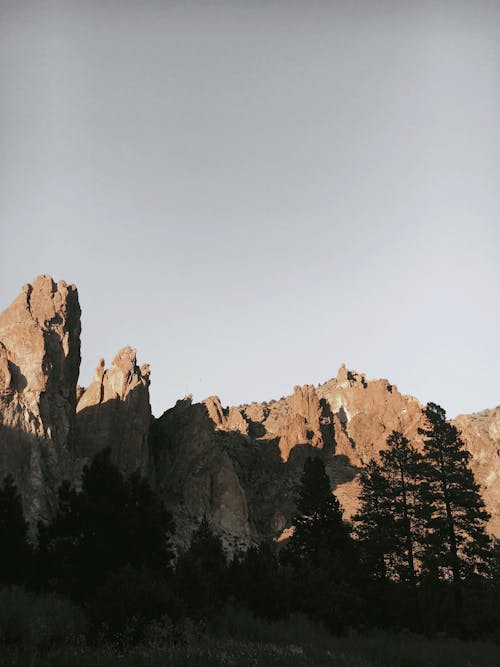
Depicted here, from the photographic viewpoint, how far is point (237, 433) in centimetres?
11938

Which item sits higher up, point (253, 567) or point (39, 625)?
point (253, 567)

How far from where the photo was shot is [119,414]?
86.6m

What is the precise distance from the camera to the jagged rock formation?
8344 centimetres

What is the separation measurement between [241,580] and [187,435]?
71.5 metres

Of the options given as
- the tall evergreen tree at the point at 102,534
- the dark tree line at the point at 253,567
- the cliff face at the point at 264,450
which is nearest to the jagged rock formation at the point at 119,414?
the cliff face at the point at 264,450

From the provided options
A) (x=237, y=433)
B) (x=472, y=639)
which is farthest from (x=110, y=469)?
(x=237, y=433)

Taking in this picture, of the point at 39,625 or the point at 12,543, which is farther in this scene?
the point at 12,543

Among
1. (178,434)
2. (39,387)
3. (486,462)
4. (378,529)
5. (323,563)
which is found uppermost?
(178,434)

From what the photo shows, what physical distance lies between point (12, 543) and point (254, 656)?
24.9 meters

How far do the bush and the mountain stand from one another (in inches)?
2120

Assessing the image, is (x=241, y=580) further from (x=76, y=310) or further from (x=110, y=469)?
(x=76, y=310)

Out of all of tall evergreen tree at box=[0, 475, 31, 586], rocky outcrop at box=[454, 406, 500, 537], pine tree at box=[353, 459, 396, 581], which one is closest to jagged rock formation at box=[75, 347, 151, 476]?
tall evergreen tree at box=[0, 475, 31, 586]

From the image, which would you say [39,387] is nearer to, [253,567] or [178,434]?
[178,434]

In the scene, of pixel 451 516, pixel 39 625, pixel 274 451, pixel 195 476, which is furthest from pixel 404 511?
pixel 274 451
